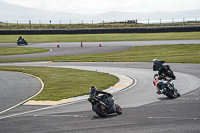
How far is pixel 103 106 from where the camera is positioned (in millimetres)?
13508

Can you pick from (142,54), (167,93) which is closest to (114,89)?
(167,93)

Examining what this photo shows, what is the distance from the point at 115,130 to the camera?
11312 mm

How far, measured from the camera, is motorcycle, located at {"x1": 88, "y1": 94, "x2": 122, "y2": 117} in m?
13.2

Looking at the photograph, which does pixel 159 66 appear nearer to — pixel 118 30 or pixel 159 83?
pixel 159 83

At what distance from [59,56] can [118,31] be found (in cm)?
3257

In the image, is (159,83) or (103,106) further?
(159,83)

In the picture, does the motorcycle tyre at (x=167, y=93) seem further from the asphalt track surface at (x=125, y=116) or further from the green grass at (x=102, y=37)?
the green grass at (x=102, y=37)

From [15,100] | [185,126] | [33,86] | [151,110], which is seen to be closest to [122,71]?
[33,86]

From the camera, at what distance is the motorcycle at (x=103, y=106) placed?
13.2 metres

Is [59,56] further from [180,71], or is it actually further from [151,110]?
[151,110]

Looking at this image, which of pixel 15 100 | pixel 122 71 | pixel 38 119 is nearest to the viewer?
pixel 38 119

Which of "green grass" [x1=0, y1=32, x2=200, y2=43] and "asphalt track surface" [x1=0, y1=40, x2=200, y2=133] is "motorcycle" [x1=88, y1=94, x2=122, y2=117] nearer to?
"asphalt track surface" [x1=0, y1=40, x2=200, y2=133]

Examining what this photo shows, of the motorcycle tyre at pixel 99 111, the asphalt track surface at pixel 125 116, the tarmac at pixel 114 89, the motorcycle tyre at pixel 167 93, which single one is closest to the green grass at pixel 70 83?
the tarmac at pixel 114 89

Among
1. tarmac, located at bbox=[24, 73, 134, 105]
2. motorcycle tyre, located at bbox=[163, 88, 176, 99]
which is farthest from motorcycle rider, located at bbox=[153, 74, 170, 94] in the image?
tarmac, located at bbox=[24, 73, 134, 105]
